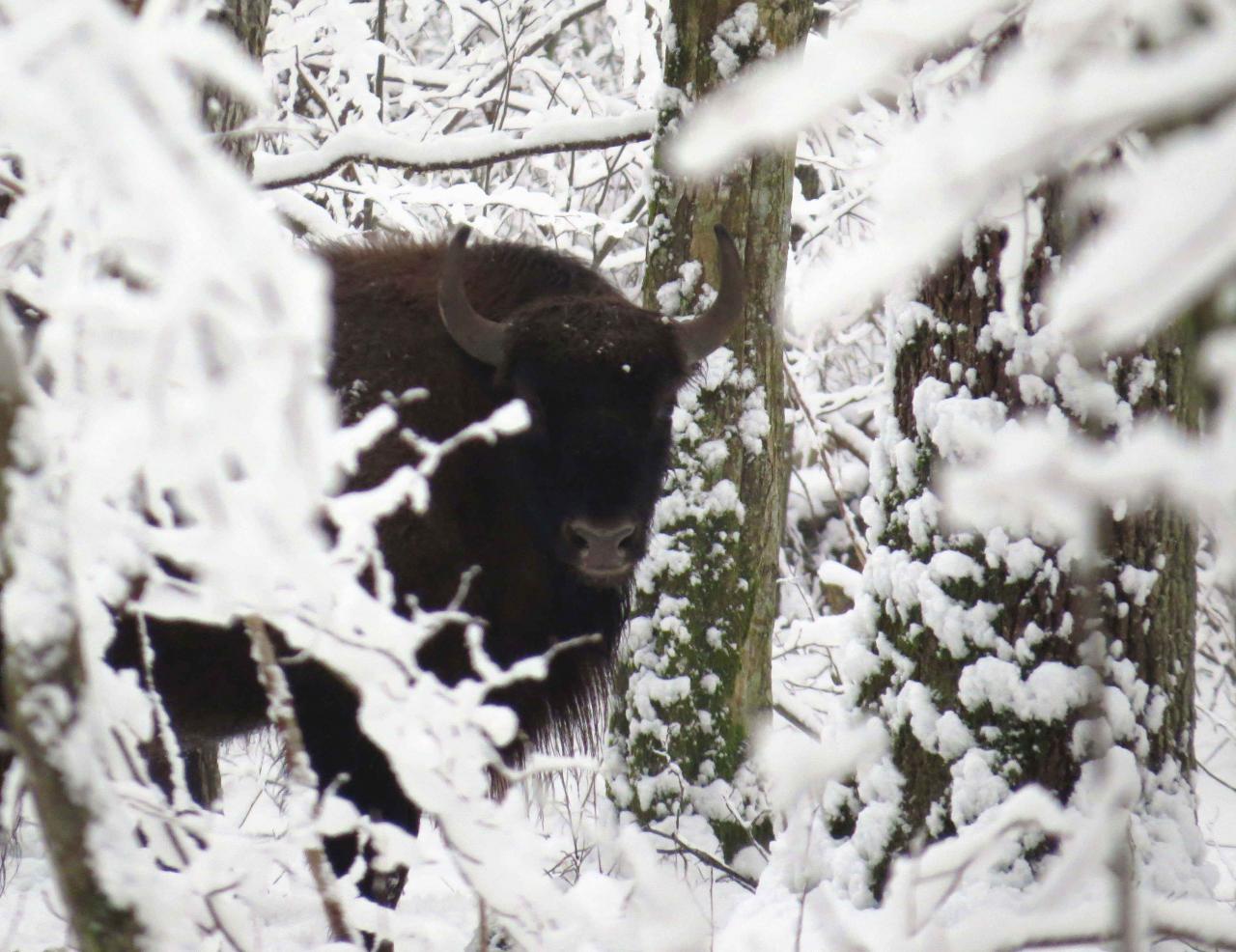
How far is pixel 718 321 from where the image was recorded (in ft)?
13.5

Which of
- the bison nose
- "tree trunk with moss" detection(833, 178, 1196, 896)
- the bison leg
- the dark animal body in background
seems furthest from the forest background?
the bison nose

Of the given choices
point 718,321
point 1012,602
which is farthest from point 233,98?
point 1012,602

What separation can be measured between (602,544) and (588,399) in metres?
0.46

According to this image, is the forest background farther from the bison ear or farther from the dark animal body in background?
the bison ear

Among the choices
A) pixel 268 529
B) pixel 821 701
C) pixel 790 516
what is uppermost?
pixel 790 516

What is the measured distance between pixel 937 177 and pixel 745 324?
358 cm

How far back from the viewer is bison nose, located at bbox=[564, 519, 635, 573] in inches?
148

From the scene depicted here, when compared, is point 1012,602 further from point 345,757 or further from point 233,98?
point 233,98

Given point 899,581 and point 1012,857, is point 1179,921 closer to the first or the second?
point 1012,857

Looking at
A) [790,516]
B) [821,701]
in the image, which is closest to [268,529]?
[821,701]

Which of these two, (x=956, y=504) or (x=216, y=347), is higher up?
(x=216, y=347)

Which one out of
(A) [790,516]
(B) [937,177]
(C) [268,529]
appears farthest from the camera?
(A) [790,516]

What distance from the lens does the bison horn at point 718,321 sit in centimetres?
408

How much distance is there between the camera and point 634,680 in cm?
450
